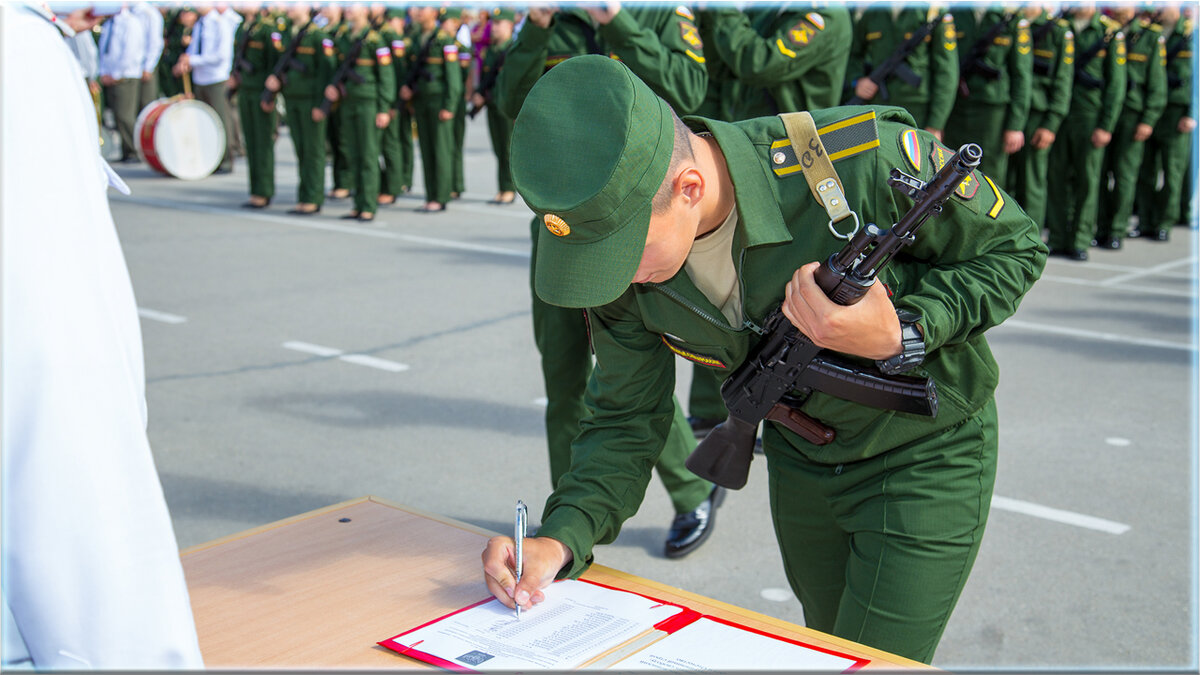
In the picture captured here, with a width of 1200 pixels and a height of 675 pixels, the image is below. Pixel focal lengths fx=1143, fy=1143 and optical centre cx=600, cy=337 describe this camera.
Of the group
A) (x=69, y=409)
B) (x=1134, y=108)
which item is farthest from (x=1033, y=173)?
(x=69, y=409)

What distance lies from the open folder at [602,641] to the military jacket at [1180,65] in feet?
32.1

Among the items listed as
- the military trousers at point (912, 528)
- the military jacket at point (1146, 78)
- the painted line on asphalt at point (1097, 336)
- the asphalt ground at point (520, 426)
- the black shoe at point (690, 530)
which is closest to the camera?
the military trousers at point (912, 528)

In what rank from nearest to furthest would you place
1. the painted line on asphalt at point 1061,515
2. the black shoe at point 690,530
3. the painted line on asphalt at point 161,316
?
1. the black shoe at point 690,530
2. the painted line on asphalt at point 1061,515
3. the painted line on asphalt at point 161,316

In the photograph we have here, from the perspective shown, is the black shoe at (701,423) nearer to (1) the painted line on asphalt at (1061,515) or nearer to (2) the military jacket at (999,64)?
(1) the painted line on asphalt at (1061,515)

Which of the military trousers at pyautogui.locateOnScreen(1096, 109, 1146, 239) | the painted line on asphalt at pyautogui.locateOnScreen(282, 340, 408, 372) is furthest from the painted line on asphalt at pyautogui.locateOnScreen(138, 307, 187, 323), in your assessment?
the military trousers at pyautogui.locateOnScreen(1096, 109, 1146, 239)

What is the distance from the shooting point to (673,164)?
1654 mm

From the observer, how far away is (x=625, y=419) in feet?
6.65

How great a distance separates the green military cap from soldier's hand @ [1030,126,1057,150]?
26.7 feet

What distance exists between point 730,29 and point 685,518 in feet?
8.03

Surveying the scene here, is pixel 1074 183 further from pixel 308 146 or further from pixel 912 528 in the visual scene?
pixel 912 528

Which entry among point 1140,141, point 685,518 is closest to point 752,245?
point 685,518

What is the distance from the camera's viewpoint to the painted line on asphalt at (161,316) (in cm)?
654

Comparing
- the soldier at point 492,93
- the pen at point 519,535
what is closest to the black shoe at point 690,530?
the pen at point 519,535

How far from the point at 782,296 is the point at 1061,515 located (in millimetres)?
2513
